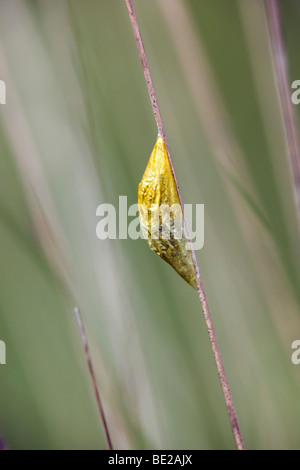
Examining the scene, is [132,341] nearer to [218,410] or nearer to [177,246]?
[218,410]

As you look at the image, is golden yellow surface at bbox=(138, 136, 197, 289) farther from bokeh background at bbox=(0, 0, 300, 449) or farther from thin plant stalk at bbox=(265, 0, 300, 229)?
bokeh background at bbox=(0, 0, 300, 449)

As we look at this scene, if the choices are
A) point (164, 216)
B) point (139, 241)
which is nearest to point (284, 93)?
point (164, 216)

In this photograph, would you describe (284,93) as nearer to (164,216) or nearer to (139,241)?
(164,216)

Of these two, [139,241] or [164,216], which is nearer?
[164,216]

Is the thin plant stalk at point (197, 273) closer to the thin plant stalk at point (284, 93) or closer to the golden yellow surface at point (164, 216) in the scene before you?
the golden yellow surface at point (164, 216)

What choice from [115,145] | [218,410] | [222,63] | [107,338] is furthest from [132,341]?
[222,63]

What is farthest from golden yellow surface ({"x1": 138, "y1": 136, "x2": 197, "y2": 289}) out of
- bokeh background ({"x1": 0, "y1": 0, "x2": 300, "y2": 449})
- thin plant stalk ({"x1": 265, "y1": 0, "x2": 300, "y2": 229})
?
bokeh background ({"x1": 0, "y1": 0, "x2": 300, "y2": 449})

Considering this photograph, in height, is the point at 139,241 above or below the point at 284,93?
below
